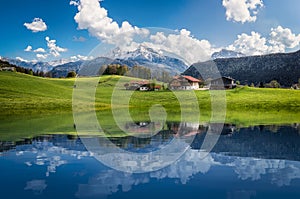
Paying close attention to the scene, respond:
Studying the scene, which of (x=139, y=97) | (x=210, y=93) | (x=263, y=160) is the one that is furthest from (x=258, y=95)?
(x=263, y=160)

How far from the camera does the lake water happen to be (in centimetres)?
1110

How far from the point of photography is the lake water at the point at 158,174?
11.1 m

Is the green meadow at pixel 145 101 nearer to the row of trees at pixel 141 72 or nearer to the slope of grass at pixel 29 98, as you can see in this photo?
the slope of grass at pixel 29 98

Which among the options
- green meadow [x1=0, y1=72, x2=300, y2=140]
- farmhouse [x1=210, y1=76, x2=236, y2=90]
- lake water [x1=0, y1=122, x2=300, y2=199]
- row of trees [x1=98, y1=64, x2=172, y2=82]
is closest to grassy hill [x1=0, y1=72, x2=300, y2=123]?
green meadow [x1=0, y1=72, x2=300, y2=140]

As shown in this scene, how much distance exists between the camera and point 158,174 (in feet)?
44.7

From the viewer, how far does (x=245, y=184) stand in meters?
12.0

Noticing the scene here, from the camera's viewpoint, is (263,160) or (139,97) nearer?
(263,160)

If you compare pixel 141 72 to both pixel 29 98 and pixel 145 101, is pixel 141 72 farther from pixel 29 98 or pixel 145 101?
pixel 29 98

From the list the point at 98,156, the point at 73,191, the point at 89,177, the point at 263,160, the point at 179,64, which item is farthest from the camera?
the point at 179,64

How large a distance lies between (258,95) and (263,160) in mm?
67184

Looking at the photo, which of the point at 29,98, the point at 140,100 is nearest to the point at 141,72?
the point at 140,100

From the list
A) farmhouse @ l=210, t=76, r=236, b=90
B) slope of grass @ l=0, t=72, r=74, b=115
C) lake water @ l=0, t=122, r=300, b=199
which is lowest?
lake water @ l=0, t=122, r=300, b=199

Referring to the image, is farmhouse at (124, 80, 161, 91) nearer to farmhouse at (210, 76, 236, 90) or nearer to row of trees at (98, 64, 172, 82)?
row of trees at (98, 64, 172, 82)

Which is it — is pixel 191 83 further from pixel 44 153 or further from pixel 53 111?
pixel 44 153
